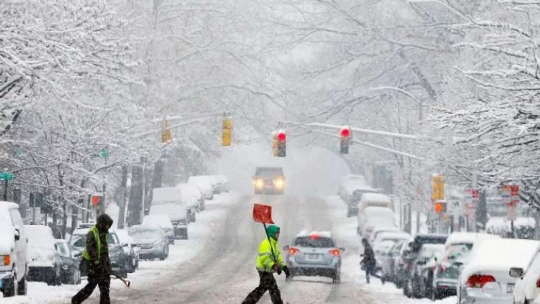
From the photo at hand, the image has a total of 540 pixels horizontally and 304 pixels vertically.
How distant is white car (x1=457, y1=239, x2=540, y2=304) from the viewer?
65.6 feet

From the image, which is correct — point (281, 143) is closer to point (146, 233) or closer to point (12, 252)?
point (146, 233)

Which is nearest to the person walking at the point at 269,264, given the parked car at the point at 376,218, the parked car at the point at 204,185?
the parked car at the point at 376,218

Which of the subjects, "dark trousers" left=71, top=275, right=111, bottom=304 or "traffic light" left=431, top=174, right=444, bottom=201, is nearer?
"dark trousers" left=71, top=275, right=111, bottom=304

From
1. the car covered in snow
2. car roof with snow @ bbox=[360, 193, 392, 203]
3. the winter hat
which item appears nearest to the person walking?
the winter hat

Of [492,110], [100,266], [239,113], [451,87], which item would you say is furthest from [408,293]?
[239,113]

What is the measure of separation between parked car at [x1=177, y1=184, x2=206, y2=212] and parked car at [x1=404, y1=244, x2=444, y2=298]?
132ft

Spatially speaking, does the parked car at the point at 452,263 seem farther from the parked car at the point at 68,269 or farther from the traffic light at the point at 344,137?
the traffic light at the point at 344,137

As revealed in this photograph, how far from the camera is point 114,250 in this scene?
35750mm

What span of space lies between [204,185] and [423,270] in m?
56.9

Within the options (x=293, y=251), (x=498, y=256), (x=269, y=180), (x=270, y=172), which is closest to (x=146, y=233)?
(x=293, y=251)

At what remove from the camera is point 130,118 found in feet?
171

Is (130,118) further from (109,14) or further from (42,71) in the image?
(42,71)

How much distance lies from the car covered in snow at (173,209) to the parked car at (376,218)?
355 inches

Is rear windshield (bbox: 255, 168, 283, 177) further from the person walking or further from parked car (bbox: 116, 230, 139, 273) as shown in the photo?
the person walking
